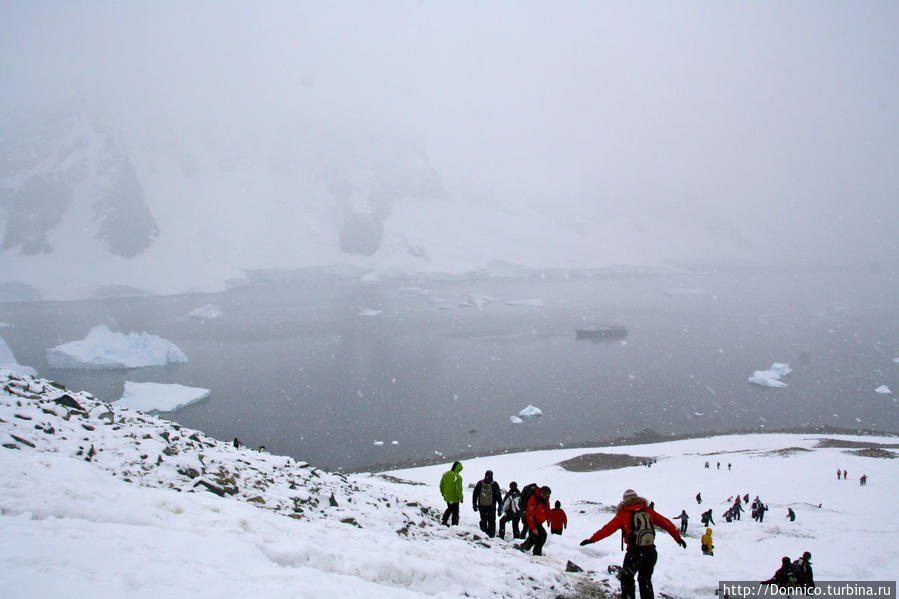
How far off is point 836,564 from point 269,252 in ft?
510

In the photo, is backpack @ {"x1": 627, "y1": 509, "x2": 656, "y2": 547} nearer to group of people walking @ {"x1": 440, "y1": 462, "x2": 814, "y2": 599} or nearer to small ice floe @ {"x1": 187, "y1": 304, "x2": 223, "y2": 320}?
group of people walking @ {"x1": 440, "y1": 462, "x2": 814, "y2": 599}

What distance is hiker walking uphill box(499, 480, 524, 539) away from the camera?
11144 mm

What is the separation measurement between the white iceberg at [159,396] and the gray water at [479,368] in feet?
3.01

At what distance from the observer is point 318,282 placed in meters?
148

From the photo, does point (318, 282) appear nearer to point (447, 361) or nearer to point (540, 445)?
point (447, 361)

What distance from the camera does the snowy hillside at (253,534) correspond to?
539 centimetres

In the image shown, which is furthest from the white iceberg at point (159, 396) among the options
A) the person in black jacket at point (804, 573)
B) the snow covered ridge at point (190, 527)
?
the person in black jacket at point (804, 573)

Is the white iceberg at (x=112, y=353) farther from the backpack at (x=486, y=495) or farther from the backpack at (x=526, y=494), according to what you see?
the backpack at (x=526, y=494)

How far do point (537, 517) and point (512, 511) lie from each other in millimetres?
1103

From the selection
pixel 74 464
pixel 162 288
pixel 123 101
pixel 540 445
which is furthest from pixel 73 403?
pixel 123 101

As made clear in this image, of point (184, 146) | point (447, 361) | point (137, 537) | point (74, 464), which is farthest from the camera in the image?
point (184, 146)

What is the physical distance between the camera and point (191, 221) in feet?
528

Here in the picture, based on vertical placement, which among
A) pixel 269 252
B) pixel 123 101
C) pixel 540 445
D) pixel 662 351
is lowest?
pixel 540 445

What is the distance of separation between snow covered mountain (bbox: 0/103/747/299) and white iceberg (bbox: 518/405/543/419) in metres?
107
